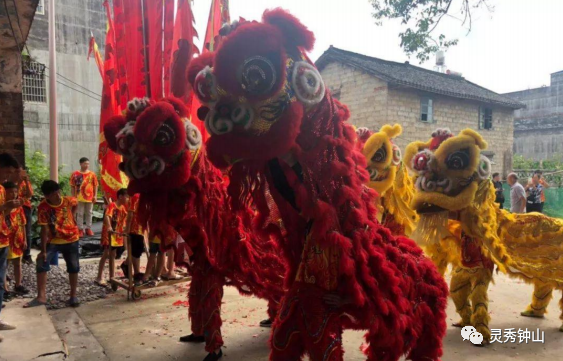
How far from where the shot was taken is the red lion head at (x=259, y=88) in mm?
1819

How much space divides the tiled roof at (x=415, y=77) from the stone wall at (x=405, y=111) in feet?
0.91

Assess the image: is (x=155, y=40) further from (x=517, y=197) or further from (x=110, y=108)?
(x=517, y=197)

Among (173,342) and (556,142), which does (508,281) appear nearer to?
(173,342)

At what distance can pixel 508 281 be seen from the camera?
237 inches

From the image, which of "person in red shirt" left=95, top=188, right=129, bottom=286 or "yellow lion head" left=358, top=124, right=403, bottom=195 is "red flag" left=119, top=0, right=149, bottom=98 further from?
"yellow lion head" left=358, top=124, right=403, bottom=195

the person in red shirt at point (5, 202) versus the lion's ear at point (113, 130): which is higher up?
the lion's ear at point (113, 130)

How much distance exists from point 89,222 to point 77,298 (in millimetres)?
3773

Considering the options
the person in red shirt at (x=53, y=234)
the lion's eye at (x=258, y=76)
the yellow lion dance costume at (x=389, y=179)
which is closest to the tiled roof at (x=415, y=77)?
the yellow lion dance costume at (x=389, y=179)

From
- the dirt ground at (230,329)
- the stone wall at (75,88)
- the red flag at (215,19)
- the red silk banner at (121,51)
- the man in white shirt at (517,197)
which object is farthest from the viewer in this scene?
the stone wall at (75,88)

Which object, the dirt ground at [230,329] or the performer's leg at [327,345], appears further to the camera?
the dirt ground at [230,329]

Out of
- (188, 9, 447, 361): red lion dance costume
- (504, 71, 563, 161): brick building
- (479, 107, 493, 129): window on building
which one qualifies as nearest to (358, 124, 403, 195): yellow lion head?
(188, 9, 447, 361): red lion dance costume

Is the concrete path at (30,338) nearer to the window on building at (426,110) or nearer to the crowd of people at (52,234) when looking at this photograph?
the crowd of people at (52,234)

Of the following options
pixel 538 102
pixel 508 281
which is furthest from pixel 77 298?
pixel 538 102

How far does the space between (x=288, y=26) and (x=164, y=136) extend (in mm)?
1404
